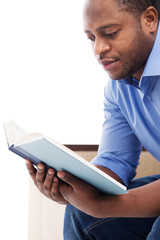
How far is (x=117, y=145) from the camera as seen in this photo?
5.08ft

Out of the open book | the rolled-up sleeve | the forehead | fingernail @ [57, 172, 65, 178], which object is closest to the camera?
the open book

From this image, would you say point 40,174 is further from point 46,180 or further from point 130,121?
point 130,121

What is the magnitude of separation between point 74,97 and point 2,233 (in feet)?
3.26

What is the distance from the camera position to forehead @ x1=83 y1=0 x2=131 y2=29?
4.15ft

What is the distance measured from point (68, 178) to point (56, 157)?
0.12 meters

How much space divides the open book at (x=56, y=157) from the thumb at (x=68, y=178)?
0.04 ft

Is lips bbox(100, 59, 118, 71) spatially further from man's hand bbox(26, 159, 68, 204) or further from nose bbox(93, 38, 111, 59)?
man's hand bbox(26, 159, 68, 204)

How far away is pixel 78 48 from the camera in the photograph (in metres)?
2.53

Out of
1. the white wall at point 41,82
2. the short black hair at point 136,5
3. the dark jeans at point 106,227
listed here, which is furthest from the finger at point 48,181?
the white wall at point 41,82

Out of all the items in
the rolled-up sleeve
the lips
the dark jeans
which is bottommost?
the dark jeans

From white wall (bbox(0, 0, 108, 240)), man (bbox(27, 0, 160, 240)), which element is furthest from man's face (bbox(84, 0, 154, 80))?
white wall (bbox(0, 0, 108, 240))

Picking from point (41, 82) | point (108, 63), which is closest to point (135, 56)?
point (108, 63)

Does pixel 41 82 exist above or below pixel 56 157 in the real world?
below

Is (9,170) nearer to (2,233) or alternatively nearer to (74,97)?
(2,233)
